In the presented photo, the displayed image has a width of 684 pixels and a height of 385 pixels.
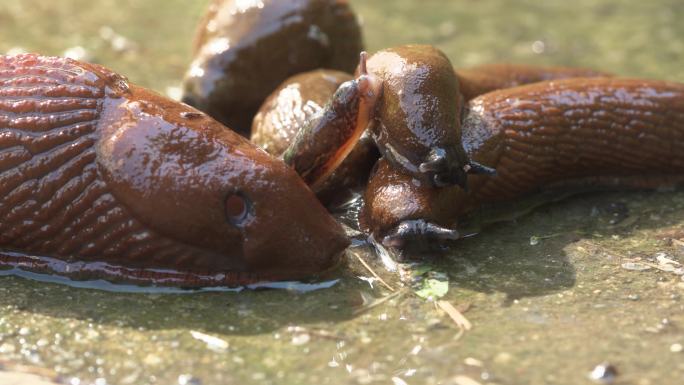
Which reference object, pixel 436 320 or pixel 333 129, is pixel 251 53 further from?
pixel 436 320

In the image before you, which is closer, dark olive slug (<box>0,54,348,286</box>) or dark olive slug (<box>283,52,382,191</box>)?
dark olive slug (<box>0,54,348,286</box>)

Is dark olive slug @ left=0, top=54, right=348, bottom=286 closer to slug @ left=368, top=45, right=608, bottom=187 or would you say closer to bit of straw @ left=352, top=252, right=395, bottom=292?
bit of straw @ left=352, top=252, right=395, bottom=292

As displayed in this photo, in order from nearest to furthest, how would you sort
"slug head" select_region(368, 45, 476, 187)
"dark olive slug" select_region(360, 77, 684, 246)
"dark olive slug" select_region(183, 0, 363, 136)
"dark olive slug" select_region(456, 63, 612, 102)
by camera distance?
1. "slug head" select_region(368, 45, 476, 187)
2. "dark olive slug" select_region(360, 77, 684, 246)
3. "dark olive slug" select_region(456, 63, 612, 102)
4. "dark olive slug" select_region(183, 0, 363, 136)

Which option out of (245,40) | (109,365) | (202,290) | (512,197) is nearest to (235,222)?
(202,290)

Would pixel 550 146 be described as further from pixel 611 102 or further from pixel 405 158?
pixel 405 158

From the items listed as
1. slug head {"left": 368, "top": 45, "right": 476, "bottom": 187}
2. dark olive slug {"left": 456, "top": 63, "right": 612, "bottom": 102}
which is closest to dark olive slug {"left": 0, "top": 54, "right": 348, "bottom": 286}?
slug head {"left": 368, "top": 45, "right": 476, "bottom": 187}

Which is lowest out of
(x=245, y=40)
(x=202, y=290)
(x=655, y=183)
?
(x=655, y=183)
